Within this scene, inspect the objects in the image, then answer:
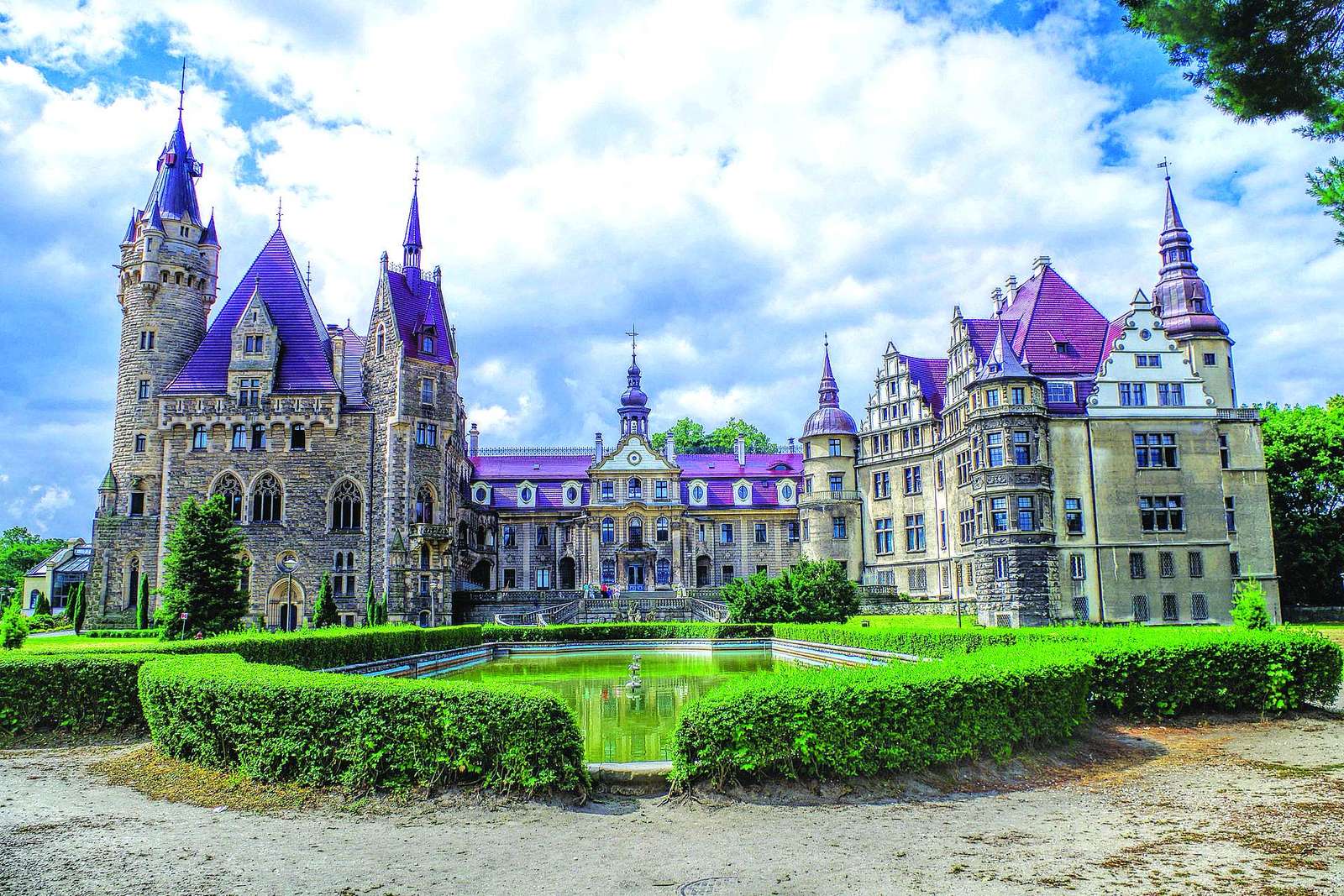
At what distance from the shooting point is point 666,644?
3712 cm

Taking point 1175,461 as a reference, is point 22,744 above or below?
below

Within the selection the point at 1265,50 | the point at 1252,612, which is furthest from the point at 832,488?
the point at 1265,50

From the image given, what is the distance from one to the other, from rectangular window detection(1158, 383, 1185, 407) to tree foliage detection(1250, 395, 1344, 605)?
11925mm

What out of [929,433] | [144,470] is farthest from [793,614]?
[144,470]

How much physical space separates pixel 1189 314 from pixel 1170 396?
4.42m

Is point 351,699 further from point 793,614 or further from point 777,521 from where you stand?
point 777,521

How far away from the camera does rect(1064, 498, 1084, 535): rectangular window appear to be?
36.7m

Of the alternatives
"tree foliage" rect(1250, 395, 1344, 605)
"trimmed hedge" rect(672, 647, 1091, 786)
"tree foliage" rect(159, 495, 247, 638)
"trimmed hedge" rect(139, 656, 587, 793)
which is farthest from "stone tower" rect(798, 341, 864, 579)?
"trimmed hedge" rect(139, 656, 587, 793)

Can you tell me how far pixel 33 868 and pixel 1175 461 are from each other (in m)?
40.8

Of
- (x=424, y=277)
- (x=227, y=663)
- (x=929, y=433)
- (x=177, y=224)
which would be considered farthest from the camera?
(x=424, y=277)

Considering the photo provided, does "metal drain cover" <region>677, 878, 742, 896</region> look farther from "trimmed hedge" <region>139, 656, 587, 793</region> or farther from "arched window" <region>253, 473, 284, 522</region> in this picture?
"arched window" <region>253, 473, 284, 522</region>

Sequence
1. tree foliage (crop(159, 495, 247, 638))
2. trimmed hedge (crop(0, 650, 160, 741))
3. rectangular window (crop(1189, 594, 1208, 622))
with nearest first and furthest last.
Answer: trimmed hedge (crop(0, 650, 160, 741)), tree foliage (crop(159, 495, 247, 638)), rectangular window (crop(1189, 594, 1208, 622))

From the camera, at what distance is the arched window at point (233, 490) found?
4938cm

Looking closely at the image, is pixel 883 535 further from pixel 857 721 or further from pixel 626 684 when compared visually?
pixel 857 721
